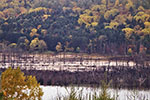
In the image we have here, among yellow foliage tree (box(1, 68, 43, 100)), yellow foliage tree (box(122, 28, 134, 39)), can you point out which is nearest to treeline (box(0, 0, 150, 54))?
yellow foliage tree (box(122, 28, 134, 39))

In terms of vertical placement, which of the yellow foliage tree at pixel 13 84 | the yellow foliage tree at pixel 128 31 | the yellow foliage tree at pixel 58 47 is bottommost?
the yellow foliage tree at pixel 58 47

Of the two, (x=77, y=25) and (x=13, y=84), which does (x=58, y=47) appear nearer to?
(x=77, y=25)

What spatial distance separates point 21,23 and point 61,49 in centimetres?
1612

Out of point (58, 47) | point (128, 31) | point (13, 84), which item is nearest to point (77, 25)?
point (128, 31)

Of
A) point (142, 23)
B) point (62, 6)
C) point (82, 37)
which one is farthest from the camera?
point (62, 6)

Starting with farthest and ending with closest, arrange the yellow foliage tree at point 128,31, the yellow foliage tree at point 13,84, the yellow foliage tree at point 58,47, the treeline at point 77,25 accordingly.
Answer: the yellow foliage tree at point 128,31 < the treeline at point 77,25 < the yellow foliage tree at point 58,47 < the yellow foliage tree at point 13,84

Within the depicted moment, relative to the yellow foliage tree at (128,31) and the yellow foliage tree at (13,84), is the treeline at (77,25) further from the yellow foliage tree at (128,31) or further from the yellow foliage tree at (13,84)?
the yellow foliage tree at (13,84)

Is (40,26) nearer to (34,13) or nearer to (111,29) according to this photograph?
(34,13)

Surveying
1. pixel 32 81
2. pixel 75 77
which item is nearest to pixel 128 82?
pixel 75 77

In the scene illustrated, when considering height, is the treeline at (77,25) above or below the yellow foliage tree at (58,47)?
above

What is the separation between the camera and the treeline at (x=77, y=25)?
7288 centimetres

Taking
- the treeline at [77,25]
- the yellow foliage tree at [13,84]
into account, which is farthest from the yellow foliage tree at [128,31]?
the yellow foliage tree at [13,84]

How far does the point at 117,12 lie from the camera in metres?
93.8

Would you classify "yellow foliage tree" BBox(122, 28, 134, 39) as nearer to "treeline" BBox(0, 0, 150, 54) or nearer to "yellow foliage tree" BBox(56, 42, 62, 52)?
"treeline" BBox(0, 0, 150, 54)
